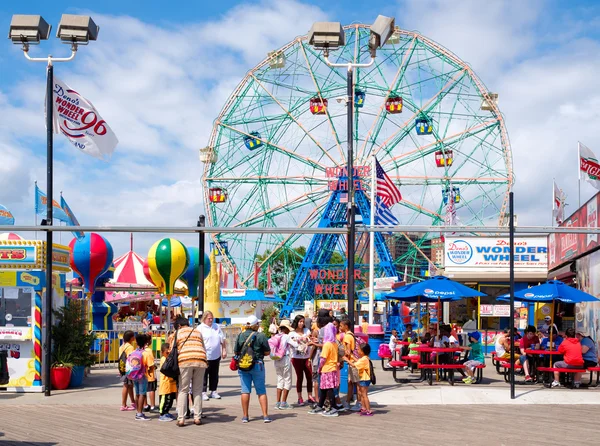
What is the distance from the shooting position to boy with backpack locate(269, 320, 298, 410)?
11562 millimetres

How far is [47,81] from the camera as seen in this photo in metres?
14.1

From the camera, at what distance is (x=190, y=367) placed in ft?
33.4

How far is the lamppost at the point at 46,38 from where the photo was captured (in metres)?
13.4

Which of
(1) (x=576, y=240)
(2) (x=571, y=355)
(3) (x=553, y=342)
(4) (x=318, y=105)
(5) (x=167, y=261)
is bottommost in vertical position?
(2) (x=571, y=355)

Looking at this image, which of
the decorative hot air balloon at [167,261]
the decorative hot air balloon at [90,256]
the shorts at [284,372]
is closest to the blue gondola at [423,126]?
the decorative hot air balloon at [167,261]

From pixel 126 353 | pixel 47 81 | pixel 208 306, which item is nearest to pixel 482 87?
pixel 208 306

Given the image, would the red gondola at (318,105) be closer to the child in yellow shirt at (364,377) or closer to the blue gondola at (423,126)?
the blue gondola at (423,126)

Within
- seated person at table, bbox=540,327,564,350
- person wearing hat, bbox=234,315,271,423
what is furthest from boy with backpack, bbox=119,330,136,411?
seated person at table, bbox=540,327,564,350

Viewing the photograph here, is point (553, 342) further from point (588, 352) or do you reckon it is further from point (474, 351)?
point (474, 351)

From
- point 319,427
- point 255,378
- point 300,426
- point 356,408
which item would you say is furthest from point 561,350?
point 255,378

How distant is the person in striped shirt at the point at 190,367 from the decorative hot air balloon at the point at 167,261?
487 inches

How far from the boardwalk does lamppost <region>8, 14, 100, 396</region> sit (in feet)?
4.65

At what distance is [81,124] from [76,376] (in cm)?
480

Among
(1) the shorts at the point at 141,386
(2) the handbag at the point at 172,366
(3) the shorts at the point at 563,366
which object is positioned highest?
(2) the handbag at the point at 172,366
